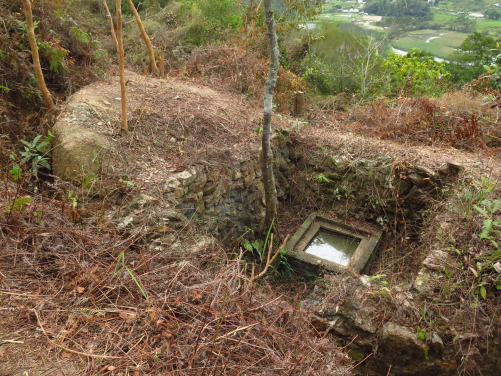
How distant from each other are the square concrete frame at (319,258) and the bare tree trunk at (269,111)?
2.24ft

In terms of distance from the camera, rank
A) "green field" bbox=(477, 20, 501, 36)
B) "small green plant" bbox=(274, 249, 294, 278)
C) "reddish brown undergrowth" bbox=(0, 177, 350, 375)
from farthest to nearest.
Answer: "green field" bbox=(477, 20, 501, 36) → "small green plant" bbox=(274, 249, 294, 278) → "reddish brown undergrowth" bbox=(0, 177, 350, 375)

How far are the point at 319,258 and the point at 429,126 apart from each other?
3.39m

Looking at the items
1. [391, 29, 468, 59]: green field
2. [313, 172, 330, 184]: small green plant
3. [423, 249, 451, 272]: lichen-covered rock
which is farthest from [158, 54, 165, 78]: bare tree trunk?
[391, 29, 468, 59]: green field

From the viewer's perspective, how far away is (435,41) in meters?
11.5


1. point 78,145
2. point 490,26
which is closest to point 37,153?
point 78,145

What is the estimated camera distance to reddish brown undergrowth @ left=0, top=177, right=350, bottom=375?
72.3 inches

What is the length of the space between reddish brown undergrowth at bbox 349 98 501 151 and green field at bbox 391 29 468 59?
4.20 m

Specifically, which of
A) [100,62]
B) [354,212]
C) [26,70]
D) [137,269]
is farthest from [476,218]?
[100,62]

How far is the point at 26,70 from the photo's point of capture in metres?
4.59

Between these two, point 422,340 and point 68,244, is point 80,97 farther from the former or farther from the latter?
point 422,340

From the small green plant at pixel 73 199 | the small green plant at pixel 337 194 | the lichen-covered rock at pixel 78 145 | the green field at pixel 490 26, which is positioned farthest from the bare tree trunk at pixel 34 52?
the green field at pixel 490 26

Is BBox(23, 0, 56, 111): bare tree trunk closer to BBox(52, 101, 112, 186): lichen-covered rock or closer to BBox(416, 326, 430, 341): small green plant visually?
BBox(52, 101, 112, 186): lichen-covered rock

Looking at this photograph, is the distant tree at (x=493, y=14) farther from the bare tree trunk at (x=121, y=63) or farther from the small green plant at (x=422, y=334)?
the bare tree trunk at (x=121, y=63)

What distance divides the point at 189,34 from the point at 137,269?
29.3ft
